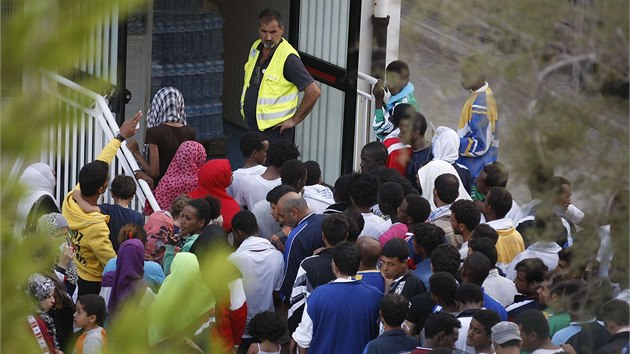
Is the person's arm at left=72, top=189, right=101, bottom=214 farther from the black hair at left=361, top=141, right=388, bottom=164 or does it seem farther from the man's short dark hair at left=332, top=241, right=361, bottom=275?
the black hair at left=361, top=141, right=388, bottom=164

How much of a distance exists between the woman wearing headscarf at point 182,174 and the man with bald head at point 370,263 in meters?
2.49

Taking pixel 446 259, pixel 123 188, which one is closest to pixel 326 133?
pixel 123 188

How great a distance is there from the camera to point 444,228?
7449mm

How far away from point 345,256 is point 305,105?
345 cm

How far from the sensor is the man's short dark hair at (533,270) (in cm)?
632

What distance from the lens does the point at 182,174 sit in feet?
28.7

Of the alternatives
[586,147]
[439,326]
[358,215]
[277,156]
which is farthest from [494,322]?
[277,156]

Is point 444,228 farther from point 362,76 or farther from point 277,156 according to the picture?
point 362,76

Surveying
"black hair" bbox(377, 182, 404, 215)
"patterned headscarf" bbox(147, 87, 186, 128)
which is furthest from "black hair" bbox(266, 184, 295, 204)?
"patterned headscarf" bbox(147, 87, 186, 128)

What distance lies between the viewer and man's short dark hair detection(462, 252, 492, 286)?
6195 mm

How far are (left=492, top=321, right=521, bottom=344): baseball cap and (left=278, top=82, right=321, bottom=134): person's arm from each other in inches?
169

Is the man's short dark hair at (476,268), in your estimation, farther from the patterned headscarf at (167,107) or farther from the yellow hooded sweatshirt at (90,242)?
the patterned headscarf at (167,107)

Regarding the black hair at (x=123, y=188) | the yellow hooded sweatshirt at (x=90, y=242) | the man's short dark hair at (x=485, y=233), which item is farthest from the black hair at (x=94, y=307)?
the man's short dark hair at (x=485, y=233)

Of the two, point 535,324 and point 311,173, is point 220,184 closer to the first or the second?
point 311,173
